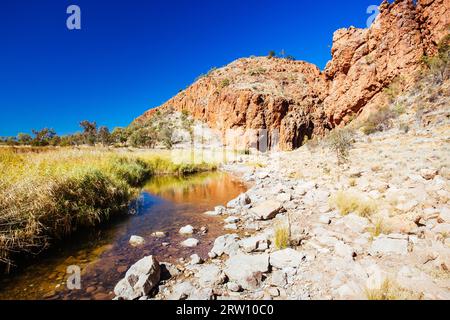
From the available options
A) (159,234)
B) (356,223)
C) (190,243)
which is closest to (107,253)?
(159,234)

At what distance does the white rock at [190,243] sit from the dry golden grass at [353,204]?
358cm

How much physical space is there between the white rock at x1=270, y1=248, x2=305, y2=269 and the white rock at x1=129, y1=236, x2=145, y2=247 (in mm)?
2988

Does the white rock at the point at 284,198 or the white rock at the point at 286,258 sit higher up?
the white rock at the point at 284,198

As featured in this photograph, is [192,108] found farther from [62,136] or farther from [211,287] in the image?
[211,287]

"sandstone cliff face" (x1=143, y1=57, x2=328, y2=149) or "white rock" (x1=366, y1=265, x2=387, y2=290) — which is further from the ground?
"sandstone cliff face" (x1=143, y1=57, x2=328, y2=149)

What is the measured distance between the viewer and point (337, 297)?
2.89 m

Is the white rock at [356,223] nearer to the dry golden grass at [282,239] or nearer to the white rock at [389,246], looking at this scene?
the white rock at [389,246]

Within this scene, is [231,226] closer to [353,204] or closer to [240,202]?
[240,202]

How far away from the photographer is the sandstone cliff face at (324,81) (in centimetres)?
3153

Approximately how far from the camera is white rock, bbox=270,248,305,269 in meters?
3.76

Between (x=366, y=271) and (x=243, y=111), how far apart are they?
47424 mm

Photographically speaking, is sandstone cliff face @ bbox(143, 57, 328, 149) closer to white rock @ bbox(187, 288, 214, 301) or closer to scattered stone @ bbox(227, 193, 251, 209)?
scattered stone @ bbox(227, 193, 251, 209)

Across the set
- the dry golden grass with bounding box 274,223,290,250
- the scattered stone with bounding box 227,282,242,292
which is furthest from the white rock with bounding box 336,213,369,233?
the scattered stone with bounding box 227,282,242,292

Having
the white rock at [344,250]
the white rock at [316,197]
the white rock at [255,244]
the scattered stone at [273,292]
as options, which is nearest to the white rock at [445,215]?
the white rock at [344,250]
